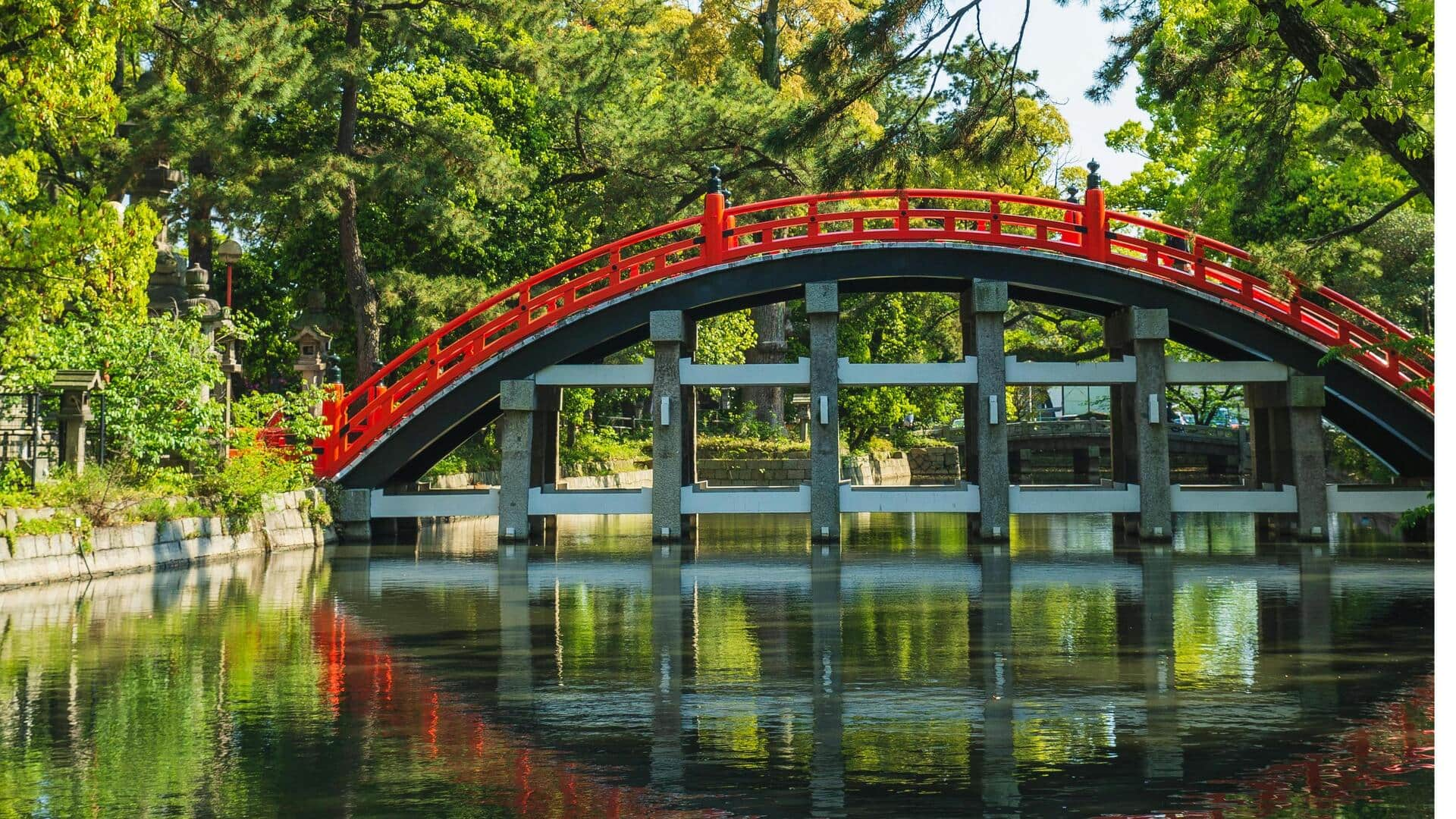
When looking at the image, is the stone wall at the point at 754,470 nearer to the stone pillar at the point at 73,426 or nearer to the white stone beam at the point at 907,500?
the white stone beam at the point at 907,500

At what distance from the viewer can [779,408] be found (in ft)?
145

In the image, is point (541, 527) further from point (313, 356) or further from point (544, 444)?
point (313, 356)

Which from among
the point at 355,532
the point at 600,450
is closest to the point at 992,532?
the point at 355,532

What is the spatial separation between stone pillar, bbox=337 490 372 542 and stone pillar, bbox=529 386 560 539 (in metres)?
2.99

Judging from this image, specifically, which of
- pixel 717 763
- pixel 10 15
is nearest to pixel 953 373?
pixel 10 15

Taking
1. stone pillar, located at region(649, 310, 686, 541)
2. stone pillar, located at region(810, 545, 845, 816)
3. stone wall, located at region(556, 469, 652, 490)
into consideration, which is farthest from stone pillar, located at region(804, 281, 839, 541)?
stone wall, located at region(556, 469, 652, 490)

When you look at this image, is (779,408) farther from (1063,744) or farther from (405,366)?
(1063,744)

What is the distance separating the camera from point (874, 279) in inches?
925

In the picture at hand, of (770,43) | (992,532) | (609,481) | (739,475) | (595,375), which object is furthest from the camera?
(739,475)

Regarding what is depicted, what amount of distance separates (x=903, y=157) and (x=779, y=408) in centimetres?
2963

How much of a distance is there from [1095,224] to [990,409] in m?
3.72

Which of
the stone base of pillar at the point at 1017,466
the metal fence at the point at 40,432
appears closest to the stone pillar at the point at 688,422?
the metal fence at the point at 40,432

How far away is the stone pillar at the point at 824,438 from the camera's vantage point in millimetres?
22312

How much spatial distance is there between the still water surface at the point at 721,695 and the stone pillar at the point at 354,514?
6.18 meters
